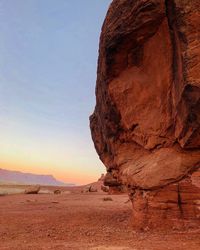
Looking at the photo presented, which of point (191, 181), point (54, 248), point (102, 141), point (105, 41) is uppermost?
point (105, 41)

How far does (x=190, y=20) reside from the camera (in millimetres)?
8055

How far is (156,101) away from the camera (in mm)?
10234

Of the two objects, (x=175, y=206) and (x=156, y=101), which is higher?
(x=156, y=101)

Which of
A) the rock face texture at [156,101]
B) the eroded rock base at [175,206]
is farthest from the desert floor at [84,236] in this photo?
the rock face texture at [156,101]

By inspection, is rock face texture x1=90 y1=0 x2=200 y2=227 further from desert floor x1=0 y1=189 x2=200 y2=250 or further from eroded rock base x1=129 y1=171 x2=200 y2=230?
desert floor x1=0 y1=189 x2=200 y2=250

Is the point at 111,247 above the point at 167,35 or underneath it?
underneath

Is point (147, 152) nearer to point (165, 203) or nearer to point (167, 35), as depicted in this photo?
point (165, 203)

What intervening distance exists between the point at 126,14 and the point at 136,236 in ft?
23.6

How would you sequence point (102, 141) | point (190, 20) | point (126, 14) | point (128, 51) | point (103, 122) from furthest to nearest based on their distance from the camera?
point (102, 141)
point (103, 122)
point (128, 51)
point (126, 14)
point (190, 20)

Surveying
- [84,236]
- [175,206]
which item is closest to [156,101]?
[175,206]

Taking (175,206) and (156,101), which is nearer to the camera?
(175,206)

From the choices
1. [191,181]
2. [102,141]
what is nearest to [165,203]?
[191,181]

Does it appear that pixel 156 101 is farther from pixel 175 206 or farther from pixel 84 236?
pixel 84 236

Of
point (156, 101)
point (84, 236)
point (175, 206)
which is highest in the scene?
point (156, 101)
